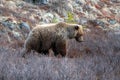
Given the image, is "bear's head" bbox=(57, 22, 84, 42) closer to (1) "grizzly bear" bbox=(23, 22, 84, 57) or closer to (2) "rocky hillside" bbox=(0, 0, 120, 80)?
(1) "grizzly bear" bbox=(23, 22, 84, 57)

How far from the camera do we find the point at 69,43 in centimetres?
1248

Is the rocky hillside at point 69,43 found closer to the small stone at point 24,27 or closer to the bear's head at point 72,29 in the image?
the small stone at point 24,27

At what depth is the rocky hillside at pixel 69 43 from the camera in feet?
17.7

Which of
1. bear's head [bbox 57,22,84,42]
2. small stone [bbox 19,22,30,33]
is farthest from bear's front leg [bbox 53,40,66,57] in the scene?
small stone [bbox 19,22,30,33]

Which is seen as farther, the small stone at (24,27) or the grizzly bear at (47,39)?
the small stone at (24,27)

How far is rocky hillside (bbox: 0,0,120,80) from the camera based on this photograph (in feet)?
17.7

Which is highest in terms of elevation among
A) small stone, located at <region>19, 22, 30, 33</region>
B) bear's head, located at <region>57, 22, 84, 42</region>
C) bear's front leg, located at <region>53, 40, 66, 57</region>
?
bear's head, located at <region>57, 22, 84, 42</region>

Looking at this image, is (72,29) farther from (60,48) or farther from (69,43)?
(69,43)

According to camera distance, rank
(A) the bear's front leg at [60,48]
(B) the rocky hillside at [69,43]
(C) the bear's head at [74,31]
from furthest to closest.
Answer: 1. (C) the bear's head at [74,31]
2. (A) the bear's front leg at [60,48]
3. (B) the rocky hillside at [69,43]

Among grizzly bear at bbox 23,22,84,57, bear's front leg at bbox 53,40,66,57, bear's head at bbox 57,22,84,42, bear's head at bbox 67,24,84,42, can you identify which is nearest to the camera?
grizzly bear at bbox 23,22,84,57

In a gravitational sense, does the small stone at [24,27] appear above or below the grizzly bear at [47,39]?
below

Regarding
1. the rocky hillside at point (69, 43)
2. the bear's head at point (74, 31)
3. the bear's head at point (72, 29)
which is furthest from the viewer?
the bear's head at point (74, 31)

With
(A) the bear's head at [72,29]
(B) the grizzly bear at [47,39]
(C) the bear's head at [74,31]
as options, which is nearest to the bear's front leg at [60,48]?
(B) the grizzly bear at [47,39]

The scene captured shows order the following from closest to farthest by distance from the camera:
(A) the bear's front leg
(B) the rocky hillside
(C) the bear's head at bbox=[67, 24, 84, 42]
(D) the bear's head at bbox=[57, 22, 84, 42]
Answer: (B) the rocky hillside → (A) the bear's front leg → (D) the bear's head at bbox=[57, 22, 84, 42] → (C) the bear's head at bbox=[67, 24, 84, 42]
